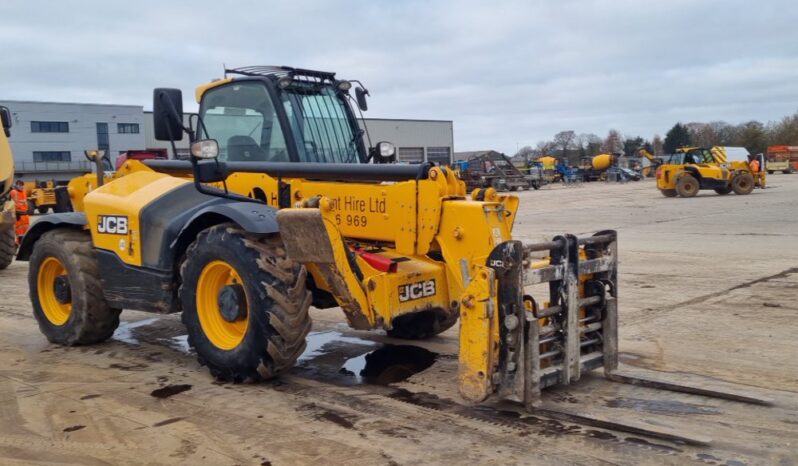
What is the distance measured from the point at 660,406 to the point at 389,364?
220 centimetres

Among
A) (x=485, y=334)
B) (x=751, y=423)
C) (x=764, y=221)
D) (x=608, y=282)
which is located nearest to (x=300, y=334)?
(x=485, y=334)

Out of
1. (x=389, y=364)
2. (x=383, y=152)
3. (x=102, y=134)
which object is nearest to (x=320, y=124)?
(x=383, y=152)

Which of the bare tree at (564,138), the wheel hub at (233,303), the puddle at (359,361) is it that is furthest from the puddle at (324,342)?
the bare tree at (564,138)

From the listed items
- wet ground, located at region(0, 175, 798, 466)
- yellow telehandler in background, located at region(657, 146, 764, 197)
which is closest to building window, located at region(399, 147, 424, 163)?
wet ground, located at region(0, 175, 798, 466)

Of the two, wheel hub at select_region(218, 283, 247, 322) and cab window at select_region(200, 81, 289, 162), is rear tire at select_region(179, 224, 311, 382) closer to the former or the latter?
wheel hub at select_region(218, 283, 247, 322)

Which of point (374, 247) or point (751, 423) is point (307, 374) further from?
point (751, 423)

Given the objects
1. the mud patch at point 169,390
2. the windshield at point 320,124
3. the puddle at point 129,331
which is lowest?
the puddle at point 129,331

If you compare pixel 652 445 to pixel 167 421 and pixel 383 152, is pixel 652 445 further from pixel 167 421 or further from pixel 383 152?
pixel 383 152

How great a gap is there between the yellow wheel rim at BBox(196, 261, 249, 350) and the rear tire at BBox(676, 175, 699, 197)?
27678mm

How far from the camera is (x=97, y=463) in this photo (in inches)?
159

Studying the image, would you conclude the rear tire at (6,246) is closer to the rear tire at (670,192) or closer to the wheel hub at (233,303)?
the wheel hub at (233,303)

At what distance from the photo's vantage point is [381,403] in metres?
4.96

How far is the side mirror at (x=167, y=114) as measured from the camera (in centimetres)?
552

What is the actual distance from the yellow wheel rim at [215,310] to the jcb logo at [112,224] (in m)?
1.14
